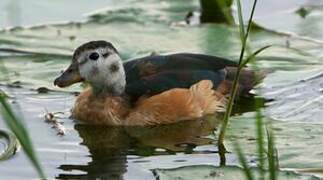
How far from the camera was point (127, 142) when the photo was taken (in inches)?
377

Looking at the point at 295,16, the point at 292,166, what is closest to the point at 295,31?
the point at 295,16

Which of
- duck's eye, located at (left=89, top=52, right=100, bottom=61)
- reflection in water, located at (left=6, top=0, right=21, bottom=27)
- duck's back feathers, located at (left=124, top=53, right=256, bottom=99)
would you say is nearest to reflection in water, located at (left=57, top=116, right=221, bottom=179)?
duck's back feathers, located at (left=124, top=53, right=256, bottom=99)

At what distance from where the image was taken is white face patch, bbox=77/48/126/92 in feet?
33.0

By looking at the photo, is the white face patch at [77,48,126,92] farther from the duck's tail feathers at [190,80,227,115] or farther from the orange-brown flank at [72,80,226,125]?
→ the duck's tail feathers at [190,80,227,115]

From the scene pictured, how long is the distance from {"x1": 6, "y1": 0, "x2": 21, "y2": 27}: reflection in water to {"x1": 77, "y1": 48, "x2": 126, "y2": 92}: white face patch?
5.00 feet

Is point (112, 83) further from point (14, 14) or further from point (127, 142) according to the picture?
point (14, 14)

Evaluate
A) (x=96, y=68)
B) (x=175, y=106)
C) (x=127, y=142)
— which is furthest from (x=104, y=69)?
(x=127, y=142)

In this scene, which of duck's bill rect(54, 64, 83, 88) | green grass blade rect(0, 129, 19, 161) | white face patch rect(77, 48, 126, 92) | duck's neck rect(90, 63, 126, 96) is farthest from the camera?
duck's neck rect(90, 63, 126, 96)

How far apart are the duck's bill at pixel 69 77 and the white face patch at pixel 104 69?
0.04 metres

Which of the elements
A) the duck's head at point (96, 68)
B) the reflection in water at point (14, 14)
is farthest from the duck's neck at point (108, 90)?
the reflection in water at point (14, 14)

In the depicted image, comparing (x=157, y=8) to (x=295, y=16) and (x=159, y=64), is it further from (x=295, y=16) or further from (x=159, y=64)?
(x=159, y=64)

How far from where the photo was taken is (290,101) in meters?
10.2

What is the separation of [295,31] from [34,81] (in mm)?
2697

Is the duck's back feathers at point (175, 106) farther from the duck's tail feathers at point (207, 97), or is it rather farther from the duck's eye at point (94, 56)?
the duck's eye at point (94, 56)
